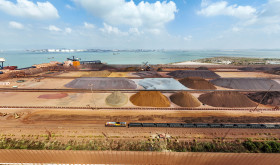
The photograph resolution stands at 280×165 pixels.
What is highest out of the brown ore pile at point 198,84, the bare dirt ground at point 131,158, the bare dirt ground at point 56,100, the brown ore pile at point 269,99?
the brown ore pile at point 198,84

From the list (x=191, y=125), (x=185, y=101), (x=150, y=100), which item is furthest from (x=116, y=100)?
(x=191, y=125)

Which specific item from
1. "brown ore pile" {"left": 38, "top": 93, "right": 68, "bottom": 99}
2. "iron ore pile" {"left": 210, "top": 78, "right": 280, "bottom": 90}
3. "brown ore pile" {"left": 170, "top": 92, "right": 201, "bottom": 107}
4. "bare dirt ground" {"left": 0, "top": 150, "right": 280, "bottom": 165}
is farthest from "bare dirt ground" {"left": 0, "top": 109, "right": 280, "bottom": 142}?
"iron ore pile" {"left": 210, "top": 78, "right": 280, "bottom": 90}

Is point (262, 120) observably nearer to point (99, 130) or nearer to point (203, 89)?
point (203, 89)

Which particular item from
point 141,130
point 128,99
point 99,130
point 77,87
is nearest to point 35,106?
point 77,87

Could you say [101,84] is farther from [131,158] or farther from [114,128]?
[131,158]

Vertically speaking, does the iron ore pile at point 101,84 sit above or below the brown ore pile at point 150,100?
above

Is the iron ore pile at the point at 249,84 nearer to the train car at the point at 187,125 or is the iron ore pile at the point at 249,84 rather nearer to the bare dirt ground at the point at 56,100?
the bare dirt ground at the point at 56,100

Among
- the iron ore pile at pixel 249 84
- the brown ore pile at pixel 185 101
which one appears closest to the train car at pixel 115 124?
the brown ore pile at pixel 185 101

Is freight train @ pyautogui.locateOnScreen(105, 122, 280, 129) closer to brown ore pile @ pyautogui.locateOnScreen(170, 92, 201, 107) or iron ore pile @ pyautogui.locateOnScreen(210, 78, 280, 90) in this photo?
brown ore pile @ pyautogui.locateOnScreen(170, 92, 201, 107)
